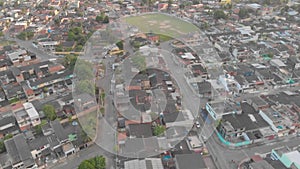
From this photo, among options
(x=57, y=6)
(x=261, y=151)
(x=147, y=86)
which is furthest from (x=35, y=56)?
(x=261, y=151)

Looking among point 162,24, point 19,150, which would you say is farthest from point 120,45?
point 19,150

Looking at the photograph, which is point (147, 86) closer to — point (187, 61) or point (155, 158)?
point (187, 61)

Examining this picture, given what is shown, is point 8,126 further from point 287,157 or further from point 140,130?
point 287,157

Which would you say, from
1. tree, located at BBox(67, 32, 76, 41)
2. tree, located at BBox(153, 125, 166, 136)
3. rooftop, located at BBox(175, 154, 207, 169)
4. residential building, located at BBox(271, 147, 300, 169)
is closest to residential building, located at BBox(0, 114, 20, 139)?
tree, located at BBox(153, 125, 166, 136)

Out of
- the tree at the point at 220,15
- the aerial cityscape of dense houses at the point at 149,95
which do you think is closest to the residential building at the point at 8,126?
the aerial cityscape of dense houses at the point at 149,95

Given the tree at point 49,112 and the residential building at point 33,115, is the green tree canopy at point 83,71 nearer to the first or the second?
the tree at point 49,112

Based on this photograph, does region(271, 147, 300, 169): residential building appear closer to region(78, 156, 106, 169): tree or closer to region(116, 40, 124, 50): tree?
region(78, 156, 106, 169): tree
